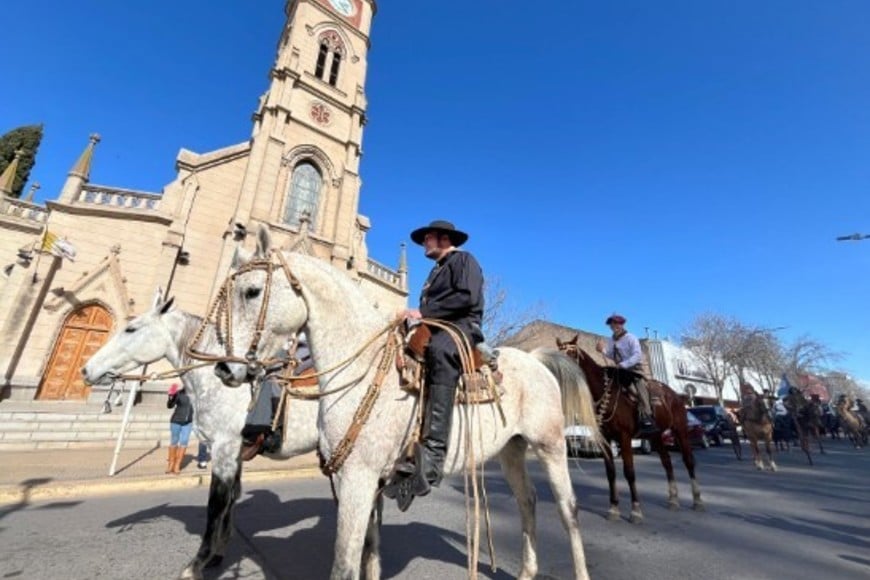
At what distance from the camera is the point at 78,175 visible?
52.4ft

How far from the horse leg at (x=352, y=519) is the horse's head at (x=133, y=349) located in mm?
4435

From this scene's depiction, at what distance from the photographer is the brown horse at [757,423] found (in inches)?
461

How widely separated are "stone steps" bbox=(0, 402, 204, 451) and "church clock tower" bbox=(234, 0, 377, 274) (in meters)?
8.98

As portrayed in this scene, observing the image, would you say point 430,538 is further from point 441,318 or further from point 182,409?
point 182,409

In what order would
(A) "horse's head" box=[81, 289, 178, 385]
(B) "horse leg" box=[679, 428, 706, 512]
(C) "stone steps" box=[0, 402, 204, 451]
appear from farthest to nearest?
(C) "stone steps" box=[0, 402, 204, 451], (B) "horse leg" box=[679, 428, 706, 512], (A) "horse's head" box=[81, 289, 178, 385]

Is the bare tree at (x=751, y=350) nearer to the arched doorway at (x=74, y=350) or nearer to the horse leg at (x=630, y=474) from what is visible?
the horse leg at (x=630, y=474)

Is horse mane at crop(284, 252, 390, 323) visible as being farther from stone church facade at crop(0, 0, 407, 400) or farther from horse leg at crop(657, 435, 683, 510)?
stone church facade at crop(0, 0, 407, 400)

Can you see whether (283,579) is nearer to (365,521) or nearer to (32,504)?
(365,521)

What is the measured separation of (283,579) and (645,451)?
18.2 metres

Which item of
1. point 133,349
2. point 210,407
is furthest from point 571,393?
point 133,349

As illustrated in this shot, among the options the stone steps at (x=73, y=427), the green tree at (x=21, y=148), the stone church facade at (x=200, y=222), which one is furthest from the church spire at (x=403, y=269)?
the green tree at (x=21, y=148)

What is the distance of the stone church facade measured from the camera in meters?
14.1

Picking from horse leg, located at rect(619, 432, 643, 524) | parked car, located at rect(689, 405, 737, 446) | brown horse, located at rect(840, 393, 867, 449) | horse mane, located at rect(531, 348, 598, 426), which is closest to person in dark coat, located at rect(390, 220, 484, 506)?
horse mane, located at rect(531, 348, 598, 426)

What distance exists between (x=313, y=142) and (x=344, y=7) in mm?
12511
